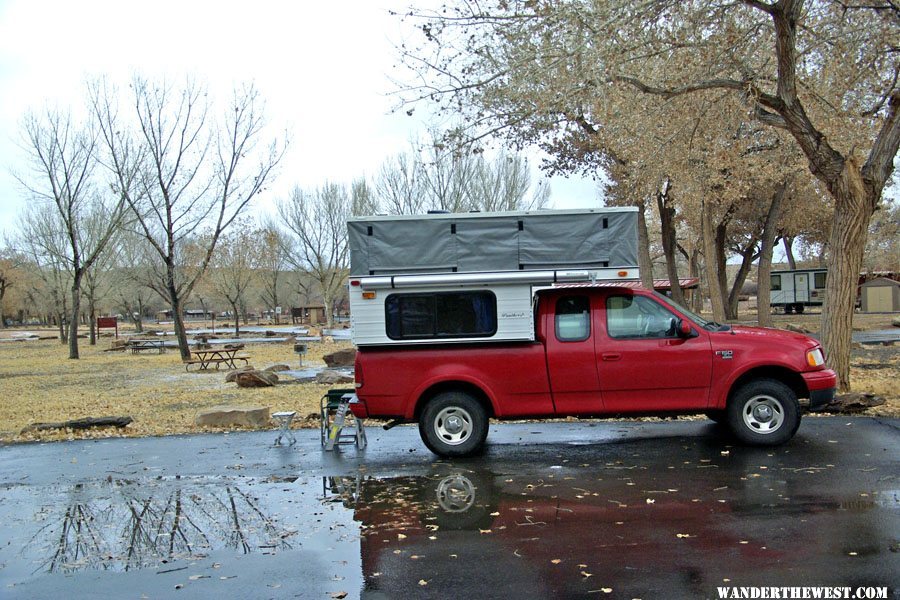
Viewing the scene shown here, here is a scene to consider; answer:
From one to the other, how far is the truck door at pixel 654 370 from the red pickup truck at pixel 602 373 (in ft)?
0.04

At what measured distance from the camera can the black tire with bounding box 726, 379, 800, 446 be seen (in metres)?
8.09

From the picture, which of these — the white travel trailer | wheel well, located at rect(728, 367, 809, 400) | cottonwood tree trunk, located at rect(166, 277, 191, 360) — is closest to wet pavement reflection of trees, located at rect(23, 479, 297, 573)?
wheel well, located at rect(728, 367, 809, 400)

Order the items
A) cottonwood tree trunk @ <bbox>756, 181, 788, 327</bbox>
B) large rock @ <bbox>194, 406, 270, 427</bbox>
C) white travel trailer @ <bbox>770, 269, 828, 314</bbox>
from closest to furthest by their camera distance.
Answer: large rock @ <bbox>194, 406, 270, 427</bbox> → cottonwood tree trunk @ <bbox>756, 181, 788, 327</bbox> → white travel trailer @ <bbox>770, 269, 828, 314</bbox>

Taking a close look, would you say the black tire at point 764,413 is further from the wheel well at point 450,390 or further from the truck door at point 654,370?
the wheel well at point 450,390

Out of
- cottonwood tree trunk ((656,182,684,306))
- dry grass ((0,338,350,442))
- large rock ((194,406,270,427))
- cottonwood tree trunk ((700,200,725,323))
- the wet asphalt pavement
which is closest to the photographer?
the wet asphalt pavement

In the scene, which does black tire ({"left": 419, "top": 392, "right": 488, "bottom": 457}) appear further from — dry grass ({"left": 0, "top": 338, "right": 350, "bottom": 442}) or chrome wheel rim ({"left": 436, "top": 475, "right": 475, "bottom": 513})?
dry grass ({"left": 0, "top": 338, "right": 350, "bottom": 442})

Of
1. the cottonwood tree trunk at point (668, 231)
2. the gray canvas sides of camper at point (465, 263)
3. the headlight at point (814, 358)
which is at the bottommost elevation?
the headlight at point (814, 358)

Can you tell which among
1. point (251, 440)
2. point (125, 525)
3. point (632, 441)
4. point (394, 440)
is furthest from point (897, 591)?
point (251, 440)

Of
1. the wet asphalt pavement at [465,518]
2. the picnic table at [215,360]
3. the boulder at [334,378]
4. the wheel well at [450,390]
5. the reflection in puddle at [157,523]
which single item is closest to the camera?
the wet asphalt pavement at [465,518]

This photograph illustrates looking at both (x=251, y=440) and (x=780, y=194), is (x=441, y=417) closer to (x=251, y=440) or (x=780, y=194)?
(x=251, y=440)

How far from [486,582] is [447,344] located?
3810mm

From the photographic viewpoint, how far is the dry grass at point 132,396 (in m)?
11.8

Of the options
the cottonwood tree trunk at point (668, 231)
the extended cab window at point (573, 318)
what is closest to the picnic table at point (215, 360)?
the extended cab window at point (573, 318)

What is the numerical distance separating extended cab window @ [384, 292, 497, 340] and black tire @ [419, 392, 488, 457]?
Answer: 715mm
